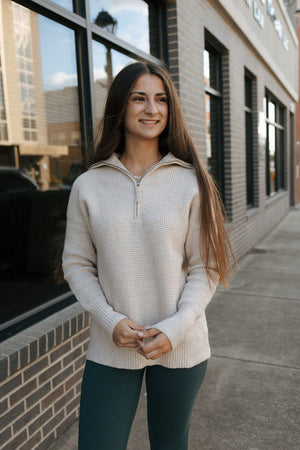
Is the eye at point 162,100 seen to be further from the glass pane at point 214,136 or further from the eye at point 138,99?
the glass pane at point 214,136

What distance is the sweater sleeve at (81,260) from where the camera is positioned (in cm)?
179

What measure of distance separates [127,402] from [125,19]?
378 centimetres

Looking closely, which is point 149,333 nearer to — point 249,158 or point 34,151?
point 34,151

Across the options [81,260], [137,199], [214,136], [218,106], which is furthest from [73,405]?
[218,106]

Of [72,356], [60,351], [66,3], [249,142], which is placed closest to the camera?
[60,351]

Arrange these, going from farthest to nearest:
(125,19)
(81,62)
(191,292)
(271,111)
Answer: (271,111)
(125,19)
(81,62)
(191,292)

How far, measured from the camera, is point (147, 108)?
1842mm

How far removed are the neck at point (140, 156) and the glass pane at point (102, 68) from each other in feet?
6.07

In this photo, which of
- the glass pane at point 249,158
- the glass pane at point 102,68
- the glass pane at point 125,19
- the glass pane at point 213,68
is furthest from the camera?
the glass pane at point 249,158

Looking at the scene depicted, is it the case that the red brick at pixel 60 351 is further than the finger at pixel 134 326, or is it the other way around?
the red brick at pixel 60 351

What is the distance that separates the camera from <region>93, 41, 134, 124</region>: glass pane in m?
3.83

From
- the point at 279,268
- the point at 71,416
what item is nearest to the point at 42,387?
the point at 71,416

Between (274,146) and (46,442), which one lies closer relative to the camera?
(46,442)

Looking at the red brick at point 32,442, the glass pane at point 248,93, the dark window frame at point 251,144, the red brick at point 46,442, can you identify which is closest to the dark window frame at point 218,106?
the dark window frame at point 251,144
